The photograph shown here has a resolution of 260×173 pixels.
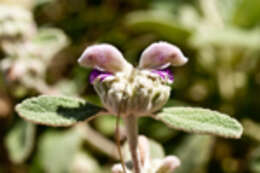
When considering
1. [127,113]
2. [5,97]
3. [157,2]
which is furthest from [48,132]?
[127,113]

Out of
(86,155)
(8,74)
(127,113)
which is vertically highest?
(127,113)

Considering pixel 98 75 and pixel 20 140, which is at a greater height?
pixel 98 75

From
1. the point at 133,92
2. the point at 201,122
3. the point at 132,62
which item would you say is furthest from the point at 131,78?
the point at 132,62

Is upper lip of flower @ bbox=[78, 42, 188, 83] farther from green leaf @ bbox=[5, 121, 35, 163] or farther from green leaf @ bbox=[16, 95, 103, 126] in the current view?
green leaf @ bbox=[5, 121, 35, 163]

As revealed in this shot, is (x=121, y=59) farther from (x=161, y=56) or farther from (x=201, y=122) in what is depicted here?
(x=201, y=122)

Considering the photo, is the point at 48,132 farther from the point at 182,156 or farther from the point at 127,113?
the point at 127,113

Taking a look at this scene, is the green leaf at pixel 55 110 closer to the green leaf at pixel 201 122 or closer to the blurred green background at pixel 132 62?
the green leaf at pixel 201 122

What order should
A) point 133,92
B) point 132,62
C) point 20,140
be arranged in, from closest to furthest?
point 133,92
point 20,140
point 132,62
